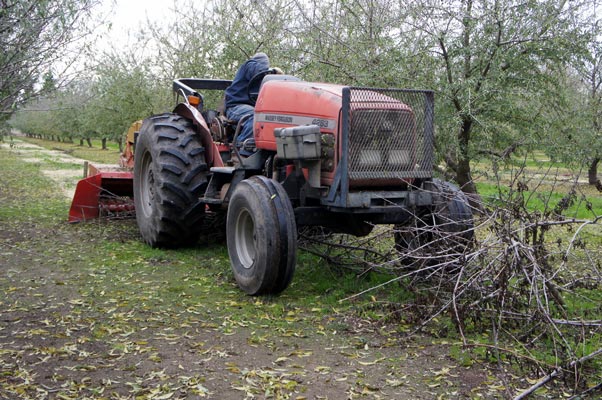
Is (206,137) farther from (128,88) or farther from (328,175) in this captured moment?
(128,88)

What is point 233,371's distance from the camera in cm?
445

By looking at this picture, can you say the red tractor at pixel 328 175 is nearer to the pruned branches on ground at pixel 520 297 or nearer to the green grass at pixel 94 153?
the pruned branches on ground at pixel 520 297

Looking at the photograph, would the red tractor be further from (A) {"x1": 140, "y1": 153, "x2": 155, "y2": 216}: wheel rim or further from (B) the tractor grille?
(A) {"x1": 140, "y1": 153, "x2": 155, "y2": 216}: wheel rim

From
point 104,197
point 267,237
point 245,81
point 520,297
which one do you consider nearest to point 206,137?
point 245,81

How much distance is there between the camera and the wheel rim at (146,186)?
28.7ft

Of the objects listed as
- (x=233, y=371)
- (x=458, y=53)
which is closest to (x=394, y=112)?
(x=233, y=371)

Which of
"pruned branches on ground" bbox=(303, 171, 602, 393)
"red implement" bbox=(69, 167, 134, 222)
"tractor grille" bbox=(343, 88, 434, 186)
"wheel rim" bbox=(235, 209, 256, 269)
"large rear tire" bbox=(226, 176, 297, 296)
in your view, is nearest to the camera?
"pruned branches on ground" bbox=(303, 171, 602, 393)

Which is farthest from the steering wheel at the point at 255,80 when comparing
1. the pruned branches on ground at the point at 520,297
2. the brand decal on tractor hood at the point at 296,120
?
the pruned branches on ground at the point at 520,297

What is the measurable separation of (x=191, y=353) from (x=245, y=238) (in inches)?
76.5

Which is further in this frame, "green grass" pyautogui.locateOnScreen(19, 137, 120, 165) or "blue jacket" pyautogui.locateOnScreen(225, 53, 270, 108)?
"green grass" pyautogui.locateOnScreen(19, 137, 120, 165)

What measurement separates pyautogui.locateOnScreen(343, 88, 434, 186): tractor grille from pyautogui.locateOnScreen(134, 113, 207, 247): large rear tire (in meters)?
2.43

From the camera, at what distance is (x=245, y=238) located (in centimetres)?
660

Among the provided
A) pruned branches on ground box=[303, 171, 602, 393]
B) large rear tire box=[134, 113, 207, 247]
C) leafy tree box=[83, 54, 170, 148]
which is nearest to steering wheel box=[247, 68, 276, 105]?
large rear tire box=[134, 113, 207, 247]

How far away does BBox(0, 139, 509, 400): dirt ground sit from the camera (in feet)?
13.7
